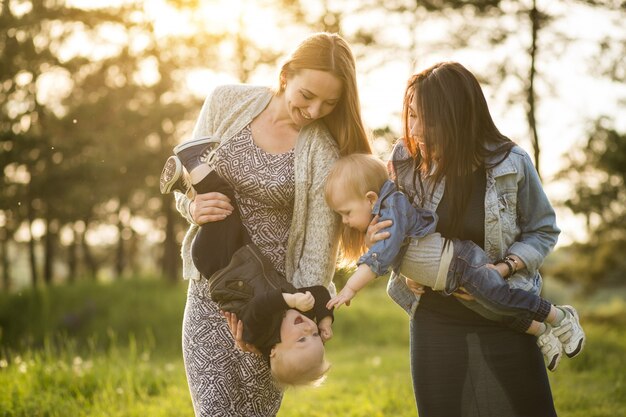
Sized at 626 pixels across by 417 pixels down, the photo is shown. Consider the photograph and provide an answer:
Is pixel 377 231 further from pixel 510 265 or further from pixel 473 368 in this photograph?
pixel 473 368

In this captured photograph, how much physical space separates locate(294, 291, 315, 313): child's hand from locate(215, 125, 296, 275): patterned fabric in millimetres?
420

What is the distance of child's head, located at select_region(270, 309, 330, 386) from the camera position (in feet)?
9.39

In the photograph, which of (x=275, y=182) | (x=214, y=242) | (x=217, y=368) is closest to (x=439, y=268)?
(x=275, y=182)

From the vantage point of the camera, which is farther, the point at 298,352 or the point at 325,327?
the point at 325,327

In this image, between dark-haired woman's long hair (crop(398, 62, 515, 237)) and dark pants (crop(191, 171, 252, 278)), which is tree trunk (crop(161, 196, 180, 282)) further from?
dark-haired woman's long hair (crop(398, 62, 515, 237))

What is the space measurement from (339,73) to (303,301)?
3.35ft

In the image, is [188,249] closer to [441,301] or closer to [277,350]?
Answer: [277,350]

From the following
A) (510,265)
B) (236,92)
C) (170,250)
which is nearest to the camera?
(510,265)

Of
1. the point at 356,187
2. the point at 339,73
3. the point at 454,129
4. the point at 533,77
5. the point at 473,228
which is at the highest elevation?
the point at 339,73

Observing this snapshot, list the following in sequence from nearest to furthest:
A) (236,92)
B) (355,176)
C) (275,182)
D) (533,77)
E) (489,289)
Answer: (489,289)
(355,176)
(275,182)
(236,92)
(533,77)

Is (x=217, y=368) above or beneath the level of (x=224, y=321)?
beneath

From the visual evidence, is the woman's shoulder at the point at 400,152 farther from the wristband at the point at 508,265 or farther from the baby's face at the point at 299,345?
the baby's face at the point at 299,345

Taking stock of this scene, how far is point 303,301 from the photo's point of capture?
2.91 m

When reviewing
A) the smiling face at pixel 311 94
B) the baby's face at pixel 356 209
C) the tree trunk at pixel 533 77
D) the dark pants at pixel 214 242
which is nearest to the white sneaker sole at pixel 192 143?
the dark pants at pixel 214 242
